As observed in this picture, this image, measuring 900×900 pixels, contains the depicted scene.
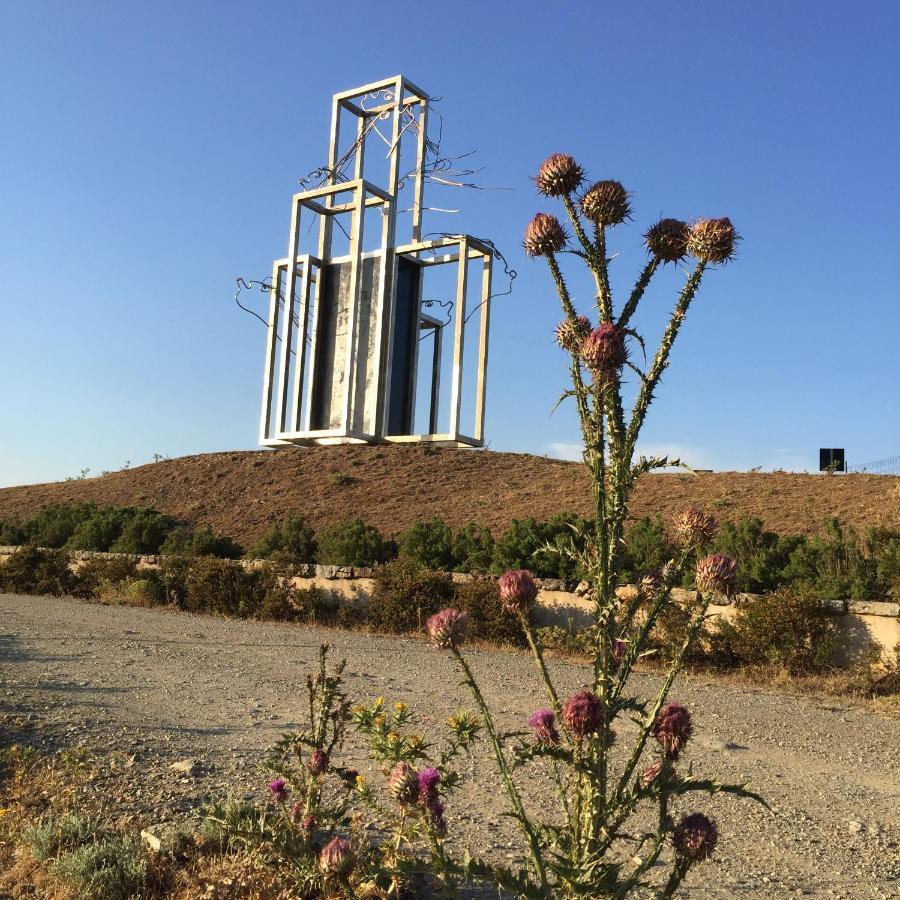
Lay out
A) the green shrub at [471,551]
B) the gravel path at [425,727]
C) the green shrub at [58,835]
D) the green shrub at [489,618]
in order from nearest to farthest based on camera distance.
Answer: the green shrub at [58,835] → the gravel path at [425,727] → the green shrub at [489,618] → the green shrub at [471,551]

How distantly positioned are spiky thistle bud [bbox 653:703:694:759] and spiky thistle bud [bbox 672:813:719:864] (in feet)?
0.42

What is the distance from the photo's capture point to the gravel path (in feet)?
11.0

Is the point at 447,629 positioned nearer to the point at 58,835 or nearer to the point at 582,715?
the point at 582,715

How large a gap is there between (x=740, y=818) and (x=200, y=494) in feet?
69.5

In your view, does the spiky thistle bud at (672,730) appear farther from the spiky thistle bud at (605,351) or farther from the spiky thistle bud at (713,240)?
the spiky thistle bud at (713,240)

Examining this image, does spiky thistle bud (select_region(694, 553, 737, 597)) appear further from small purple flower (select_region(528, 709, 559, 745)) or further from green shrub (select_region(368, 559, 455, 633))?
green shrub (select_region(368, 559, 455, 633))

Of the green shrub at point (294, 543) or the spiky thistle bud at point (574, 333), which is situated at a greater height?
the spiky thistle bud at point (574, 333)

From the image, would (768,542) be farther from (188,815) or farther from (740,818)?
(188,815)

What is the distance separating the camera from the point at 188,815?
10.9 feet

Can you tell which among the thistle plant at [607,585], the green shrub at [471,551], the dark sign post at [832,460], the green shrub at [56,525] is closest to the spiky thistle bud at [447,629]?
the thistle plant at [607,585]

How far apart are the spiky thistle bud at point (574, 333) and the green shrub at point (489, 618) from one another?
22.8 feet

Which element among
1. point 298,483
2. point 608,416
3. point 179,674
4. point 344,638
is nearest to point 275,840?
point 608,416

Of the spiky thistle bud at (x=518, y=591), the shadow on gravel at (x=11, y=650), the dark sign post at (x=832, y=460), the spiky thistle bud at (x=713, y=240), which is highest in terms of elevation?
the dark sign post at (x=832, y=460)

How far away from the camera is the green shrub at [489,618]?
28.6 ft
